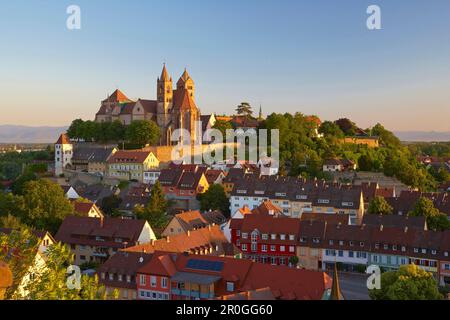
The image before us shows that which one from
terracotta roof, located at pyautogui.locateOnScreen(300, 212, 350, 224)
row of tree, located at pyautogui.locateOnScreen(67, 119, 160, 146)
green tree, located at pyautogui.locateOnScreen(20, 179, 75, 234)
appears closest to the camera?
terracotta roof, located at pyautogui.locateOnScreen(300, 212, 350, 224)

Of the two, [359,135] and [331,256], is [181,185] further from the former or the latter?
[359,135]

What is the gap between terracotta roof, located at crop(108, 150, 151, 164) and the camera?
61.9 metres

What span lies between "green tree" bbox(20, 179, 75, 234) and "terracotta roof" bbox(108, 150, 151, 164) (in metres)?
20.3

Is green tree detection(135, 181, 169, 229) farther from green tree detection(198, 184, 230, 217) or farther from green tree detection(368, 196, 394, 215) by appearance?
green tree detection(368, 196, 394, 215)

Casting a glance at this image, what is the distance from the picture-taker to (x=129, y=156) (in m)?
62.4

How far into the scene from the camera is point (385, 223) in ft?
127

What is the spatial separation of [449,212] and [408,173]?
18722 millimetres

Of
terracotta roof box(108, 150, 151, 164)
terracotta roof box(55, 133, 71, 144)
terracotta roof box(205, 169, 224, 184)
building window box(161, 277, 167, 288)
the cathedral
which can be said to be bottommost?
building window box(161, 277, 167, 288)

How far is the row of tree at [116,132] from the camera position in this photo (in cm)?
6912

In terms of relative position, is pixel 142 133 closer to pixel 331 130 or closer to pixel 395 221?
pixel 331 130

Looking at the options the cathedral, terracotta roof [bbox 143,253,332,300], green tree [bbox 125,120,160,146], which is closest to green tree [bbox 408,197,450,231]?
terracotta roof [bbox 143,253,332,300]

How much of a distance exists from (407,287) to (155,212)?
1010 inches

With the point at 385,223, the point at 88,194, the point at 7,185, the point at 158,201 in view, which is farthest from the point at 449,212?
the point at 7,185
